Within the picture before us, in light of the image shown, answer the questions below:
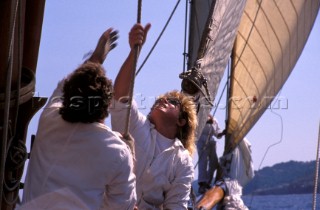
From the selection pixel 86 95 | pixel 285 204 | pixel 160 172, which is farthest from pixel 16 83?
pixel 285 204

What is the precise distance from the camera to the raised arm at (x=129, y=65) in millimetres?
3416

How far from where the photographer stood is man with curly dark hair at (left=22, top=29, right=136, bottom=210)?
2.94 m

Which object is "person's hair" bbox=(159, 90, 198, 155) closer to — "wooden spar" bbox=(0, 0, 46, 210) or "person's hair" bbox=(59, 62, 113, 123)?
"wooden spar" bbox=(0, 0, 46, 210)

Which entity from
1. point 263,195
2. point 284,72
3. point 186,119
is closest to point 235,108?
point 284,72

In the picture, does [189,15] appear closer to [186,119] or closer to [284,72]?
[284,72]

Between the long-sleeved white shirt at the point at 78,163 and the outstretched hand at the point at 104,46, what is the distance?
0.40 metres

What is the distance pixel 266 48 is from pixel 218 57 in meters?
4.27

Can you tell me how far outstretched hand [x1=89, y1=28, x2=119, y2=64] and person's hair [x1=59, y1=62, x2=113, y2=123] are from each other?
338 millimetres

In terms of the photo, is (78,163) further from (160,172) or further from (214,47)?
(214,47)

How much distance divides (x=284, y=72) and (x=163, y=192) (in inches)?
255

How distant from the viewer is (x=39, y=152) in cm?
301

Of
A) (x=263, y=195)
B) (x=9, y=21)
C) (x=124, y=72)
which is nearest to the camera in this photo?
(x=9, y=21)

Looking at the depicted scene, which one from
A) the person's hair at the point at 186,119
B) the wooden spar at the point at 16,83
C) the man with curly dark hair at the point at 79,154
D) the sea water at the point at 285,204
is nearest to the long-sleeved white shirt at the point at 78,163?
the man with curly dark hair at the point at 79,154

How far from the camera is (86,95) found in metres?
2.96
